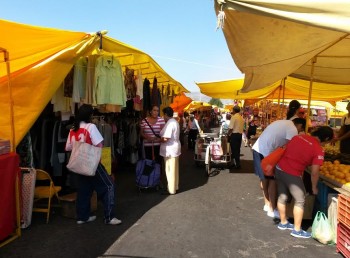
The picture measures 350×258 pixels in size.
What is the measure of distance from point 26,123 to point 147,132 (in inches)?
109

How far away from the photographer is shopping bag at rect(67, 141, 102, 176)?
4.59 metres

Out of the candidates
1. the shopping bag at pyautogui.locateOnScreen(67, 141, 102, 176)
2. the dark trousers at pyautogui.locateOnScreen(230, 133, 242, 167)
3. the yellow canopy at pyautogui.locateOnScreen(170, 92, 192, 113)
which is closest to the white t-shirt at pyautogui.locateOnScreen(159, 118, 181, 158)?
the shopping bag at pyautogui.locateOnScreen(67, 141, 102, 176)

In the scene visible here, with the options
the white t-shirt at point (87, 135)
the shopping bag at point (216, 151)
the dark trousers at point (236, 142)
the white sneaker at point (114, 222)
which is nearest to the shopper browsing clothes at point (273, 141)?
the white sneaker at point (114, 222)

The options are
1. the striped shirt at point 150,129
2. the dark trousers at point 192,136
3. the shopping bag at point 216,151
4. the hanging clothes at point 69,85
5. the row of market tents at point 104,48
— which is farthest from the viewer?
the dark trousers at point 192,136

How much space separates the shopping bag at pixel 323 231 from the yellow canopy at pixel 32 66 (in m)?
4.16

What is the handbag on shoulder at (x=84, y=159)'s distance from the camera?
4590 mm

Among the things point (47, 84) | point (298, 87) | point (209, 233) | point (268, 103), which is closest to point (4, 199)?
point (47, 84)

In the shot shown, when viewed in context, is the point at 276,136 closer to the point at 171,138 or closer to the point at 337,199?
the point at 337,199

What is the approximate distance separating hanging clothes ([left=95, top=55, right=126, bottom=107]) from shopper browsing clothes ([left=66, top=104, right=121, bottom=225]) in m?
1.33

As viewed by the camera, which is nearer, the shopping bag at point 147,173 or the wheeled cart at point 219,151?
the shopping bag at point 147,173

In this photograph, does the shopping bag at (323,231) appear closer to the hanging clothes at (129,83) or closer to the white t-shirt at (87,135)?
the white t-shirt at (87,135)

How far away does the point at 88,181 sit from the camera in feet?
16.0

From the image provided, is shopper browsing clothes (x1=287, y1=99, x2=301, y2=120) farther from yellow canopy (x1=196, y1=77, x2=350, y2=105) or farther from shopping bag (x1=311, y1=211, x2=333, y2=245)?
yellow canopy (x1=196, y1=77, x2=350, y2=105)

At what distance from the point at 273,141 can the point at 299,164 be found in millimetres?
944
